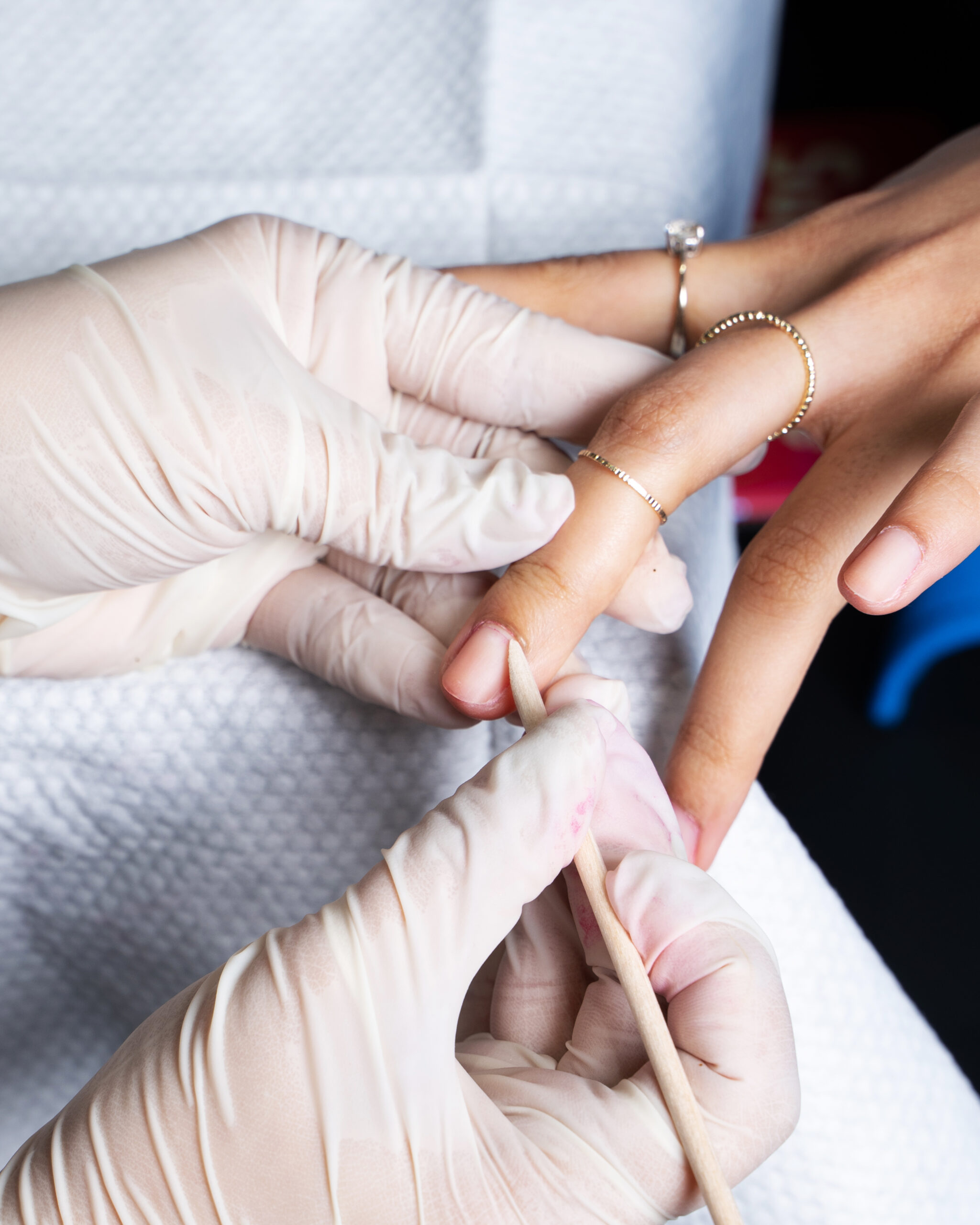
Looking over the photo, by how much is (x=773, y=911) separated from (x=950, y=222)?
2.15 feet

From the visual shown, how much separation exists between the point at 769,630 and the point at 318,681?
39 cm

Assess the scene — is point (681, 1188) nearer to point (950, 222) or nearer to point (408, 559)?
point (408, 559)

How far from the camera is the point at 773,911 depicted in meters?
0.75

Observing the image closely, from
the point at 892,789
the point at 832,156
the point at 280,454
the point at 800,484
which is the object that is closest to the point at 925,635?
the point at 892,789

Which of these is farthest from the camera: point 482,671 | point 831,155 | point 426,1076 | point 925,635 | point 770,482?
point 831,155

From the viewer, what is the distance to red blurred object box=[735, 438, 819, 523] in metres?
1.70

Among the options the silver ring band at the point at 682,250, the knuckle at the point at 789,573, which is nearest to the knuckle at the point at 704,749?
the knuckle at the point at 789,573

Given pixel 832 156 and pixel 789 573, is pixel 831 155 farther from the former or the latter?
pixel 789 573

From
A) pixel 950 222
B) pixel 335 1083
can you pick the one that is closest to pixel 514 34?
pixel 950 222

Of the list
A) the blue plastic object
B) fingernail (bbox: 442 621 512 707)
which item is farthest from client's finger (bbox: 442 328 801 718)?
the blue plastic object

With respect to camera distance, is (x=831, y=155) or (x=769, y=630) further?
(x=831, y=155)

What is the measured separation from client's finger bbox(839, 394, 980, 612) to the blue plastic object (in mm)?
738

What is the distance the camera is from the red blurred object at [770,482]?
170 centimetres

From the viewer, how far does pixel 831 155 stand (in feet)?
7.04
